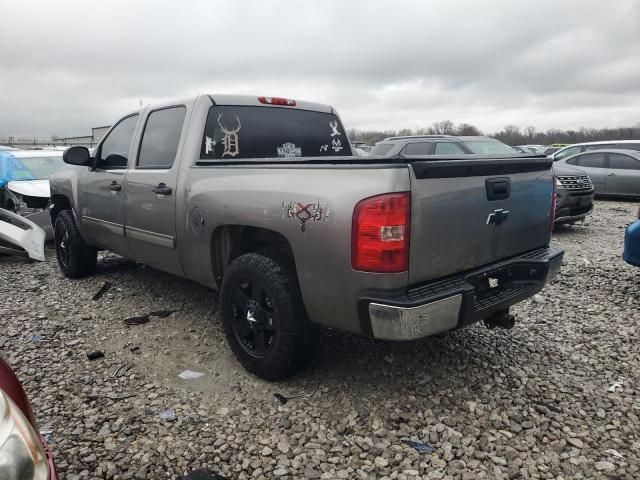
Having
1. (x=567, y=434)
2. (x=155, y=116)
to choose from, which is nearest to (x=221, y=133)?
(x=155, y=116)

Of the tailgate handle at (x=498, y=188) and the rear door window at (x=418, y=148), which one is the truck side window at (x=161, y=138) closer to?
the tailgate handle at (x=498, y=188)

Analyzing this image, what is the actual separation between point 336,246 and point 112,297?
334cm

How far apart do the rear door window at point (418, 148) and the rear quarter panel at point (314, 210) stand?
707 cm

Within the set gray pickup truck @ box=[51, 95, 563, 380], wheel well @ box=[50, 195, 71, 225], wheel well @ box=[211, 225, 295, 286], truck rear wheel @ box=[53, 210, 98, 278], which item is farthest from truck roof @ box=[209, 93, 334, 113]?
wheel well @ box=[50, 195, 71, 225]

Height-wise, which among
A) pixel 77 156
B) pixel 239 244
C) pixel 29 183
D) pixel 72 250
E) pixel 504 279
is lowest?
pixel 72 250

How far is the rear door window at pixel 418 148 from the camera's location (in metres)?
9.67

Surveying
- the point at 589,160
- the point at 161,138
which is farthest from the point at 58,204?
the point at 589,160

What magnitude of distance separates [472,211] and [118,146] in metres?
3.52

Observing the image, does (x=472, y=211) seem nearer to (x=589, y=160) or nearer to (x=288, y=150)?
(x=288, y=150)

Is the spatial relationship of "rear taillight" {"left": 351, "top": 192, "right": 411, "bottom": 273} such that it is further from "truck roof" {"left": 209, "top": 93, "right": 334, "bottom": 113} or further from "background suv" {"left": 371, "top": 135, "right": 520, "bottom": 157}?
"background suv" {"left": 371, "top": 135, "right": 520, "bottom": 157}

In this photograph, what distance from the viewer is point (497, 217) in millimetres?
2891

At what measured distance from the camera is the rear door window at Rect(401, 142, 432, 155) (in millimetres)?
9674

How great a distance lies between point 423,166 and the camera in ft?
7.99

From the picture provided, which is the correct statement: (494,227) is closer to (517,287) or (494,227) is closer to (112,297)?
(517,287)
